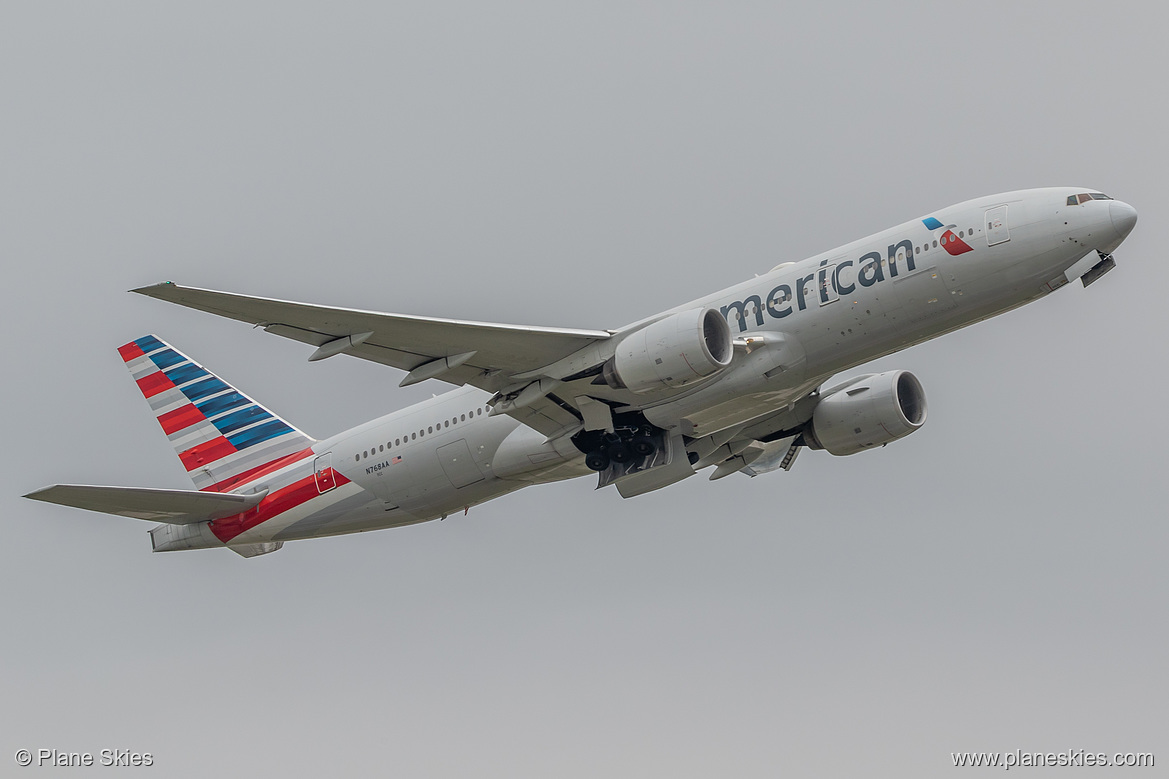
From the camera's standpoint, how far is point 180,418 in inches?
1487

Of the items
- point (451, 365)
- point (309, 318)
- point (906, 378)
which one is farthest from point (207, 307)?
point (906, 378)

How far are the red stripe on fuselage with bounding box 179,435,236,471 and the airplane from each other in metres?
A: 0.11

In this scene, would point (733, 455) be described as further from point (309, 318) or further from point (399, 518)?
point (309, 318)

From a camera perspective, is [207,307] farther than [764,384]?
No

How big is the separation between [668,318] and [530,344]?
3.19 meters

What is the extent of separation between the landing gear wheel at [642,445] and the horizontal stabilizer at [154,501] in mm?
10586

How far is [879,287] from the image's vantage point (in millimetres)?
27562

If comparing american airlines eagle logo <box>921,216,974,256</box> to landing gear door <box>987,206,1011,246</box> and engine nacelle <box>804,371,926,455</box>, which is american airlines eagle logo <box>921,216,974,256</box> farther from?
engine nacelle <box>804,371,926,455</box>

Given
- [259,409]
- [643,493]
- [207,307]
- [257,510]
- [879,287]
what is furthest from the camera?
[259,409]

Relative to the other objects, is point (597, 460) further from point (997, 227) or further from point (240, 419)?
point (240, 419)

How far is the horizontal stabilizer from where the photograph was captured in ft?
96.9

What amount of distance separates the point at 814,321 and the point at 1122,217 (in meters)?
6.49

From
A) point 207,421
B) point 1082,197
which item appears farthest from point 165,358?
point 1082,197

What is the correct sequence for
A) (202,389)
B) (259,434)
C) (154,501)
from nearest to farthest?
(154,501)
(259,434)
(202,389)
